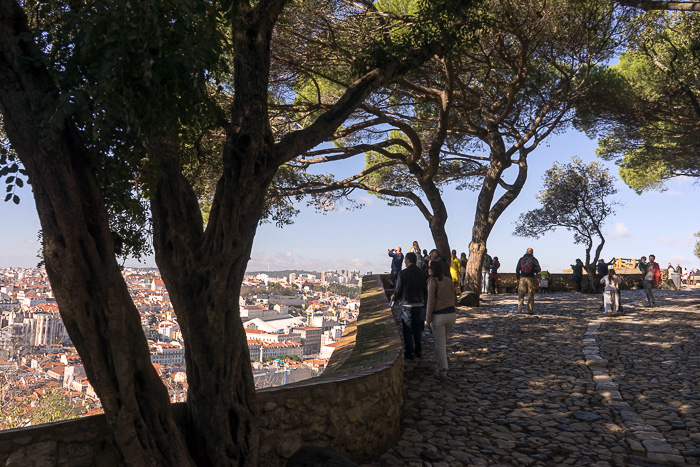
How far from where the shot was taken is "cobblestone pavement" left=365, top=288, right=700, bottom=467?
4797mm

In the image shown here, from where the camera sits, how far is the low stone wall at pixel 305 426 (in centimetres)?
337

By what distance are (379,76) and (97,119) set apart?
3.17 metres

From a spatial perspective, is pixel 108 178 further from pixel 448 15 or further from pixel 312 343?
pixel 312 343

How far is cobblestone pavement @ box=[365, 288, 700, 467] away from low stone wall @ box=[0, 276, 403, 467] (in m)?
0.28

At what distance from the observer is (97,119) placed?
→ 10.2ft

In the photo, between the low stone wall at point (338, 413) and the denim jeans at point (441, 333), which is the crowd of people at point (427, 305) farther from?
the low stone wall at point (338, 413)

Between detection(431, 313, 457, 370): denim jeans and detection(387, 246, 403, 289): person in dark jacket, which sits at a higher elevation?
detection(387, 246, 403, 289): person in dark jacket

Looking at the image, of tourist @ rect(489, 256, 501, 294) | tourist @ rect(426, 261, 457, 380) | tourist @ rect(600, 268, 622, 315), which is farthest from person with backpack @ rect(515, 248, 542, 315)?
tourist @ rect(489, 256, 501, 294)

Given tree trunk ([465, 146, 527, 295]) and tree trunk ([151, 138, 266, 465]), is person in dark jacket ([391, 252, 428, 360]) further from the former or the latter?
tree trunk ([465, 146, 527, 295])

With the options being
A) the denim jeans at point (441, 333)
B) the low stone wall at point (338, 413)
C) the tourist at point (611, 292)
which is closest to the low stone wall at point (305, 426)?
the low stone wall at point (338, 413)

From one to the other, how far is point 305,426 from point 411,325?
393 cm

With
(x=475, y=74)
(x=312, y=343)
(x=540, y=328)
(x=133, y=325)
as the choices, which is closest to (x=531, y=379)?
(x=540, y=328)

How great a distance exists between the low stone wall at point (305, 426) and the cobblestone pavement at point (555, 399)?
0.28 meters

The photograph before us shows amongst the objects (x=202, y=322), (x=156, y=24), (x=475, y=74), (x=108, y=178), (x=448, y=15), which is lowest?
(x=202, y=322)
